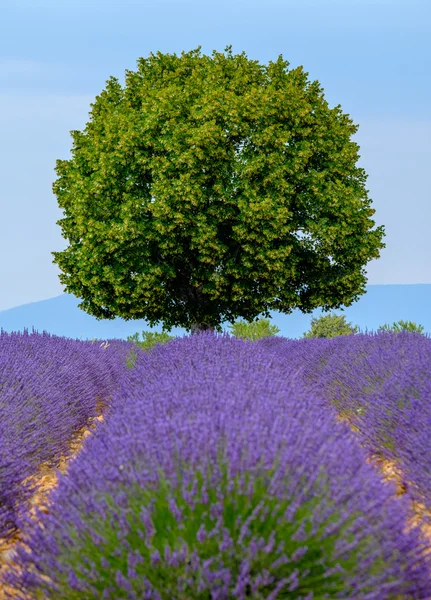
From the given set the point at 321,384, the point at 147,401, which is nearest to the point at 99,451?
the point at 147,401

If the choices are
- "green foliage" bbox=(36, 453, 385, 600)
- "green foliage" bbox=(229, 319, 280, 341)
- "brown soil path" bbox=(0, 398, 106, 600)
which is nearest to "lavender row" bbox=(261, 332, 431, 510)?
"green foliage" bbox=(36, 453, 385, 600)

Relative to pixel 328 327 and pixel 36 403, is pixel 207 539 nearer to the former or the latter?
pixel 36 403

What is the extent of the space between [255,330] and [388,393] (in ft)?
33.0

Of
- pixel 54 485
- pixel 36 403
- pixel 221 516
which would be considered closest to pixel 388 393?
pixel 54 485

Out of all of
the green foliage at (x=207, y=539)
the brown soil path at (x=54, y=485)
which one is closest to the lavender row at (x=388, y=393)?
the brown soil path at (x=54, y=485)

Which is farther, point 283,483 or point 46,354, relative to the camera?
point 46,354

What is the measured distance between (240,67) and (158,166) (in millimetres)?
5416

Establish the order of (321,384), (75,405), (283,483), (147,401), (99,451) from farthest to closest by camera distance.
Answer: (321,384) < (75,405) < (147,401) < (99,451) < (283,483)

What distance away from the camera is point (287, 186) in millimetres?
19281

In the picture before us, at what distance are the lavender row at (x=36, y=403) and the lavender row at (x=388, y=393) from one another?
2784 mm

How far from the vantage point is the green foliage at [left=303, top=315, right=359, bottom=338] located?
69.2ft

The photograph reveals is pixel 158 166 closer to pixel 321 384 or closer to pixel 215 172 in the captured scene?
pixel 215 172

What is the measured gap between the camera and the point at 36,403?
647 cm

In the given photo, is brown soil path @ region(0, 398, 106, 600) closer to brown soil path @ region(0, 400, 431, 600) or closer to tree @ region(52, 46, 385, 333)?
brown soil path @ region(0, 400, 431, 600)
